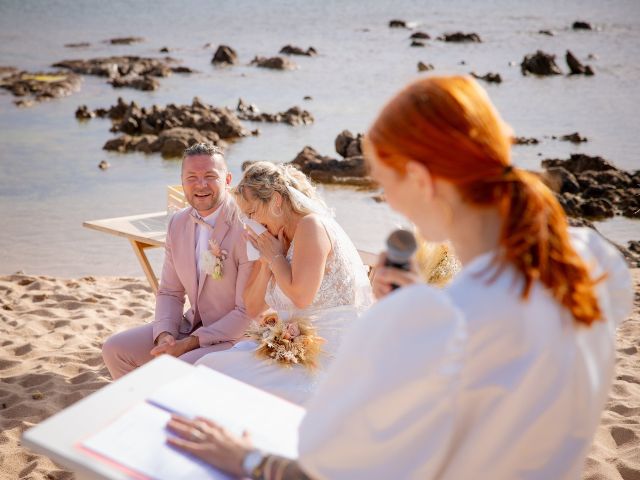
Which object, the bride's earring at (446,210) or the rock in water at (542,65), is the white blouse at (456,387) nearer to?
the bride's earring at (446,210)

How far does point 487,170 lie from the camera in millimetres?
1554

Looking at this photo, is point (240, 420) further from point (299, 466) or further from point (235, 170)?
point (235, 170)

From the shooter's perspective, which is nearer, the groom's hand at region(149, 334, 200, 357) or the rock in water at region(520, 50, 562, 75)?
the groom's hand at region(149, 334, 200, 357)

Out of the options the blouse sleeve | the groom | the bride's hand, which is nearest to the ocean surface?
the blouse sleeve

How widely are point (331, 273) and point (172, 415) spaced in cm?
193

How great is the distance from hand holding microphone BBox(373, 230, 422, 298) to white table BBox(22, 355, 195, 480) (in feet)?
2.32

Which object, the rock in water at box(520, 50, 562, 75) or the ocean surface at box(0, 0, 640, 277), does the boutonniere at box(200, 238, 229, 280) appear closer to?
the ocean surface at box(0, 0, 640, 277)

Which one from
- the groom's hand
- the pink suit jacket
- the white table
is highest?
the white table

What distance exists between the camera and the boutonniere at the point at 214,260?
13.4 feet

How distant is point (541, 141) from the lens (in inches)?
558

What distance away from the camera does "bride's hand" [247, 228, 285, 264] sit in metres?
3.70

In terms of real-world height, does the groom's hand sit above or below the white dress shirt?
below

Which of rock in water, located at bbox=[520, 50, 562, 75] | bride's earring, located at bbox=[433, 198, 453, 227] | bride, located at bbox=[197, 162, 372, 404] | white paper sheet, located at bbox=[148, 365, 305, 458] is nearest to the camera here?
bride's earring, located at bbox=[433, 198, 453, 227]

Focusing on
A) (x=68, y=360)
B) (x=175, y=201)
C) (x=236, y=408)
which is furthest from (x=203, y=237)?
(x=236, y=408)
